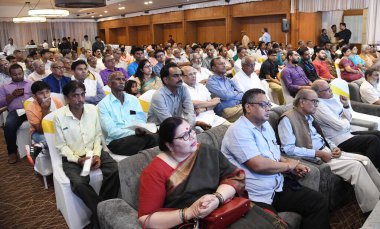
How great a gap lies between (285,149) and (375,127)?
1544mm

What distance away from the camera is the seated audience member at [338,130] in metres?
3.19

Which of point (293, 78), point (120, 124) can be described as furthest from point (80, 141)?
point (293, 78)

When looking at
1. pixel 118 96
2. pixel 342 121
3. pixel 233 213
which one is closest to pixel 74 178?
pixel 118 96

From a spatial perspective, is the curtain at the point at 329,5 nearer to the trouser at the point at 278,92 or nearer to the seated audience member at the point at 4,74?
the trouser at the point at 278,92

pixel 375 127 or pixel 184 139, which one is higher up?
pixel 184 139

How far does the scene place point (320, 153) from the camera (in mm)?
2752

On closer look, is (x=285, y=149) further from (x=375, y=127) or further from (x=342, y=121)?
(x=375, y=127)

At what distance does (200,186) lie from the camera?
1.81m

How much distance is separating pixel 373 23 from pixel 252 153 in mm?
9905

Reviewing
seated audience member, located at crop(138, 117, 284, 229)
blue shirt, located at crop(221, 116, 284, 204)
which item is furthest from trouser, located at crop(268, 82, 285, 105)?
seated audience member, located at crop(138, 117, 284, 229)

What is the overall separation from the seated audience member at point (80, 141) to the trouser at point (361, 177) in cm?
179

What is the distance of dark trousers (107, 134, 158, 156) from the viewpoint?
119 inches

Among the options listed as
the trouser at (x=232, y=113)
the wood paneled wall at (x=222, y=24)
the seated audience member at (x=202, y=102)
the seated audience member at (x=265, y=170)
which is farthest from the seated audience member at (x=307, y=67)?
the wood paneled wall at (x=222, y=24)

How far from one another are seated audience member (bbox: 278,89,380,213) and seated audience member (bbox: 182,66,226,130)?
0.99 meters
